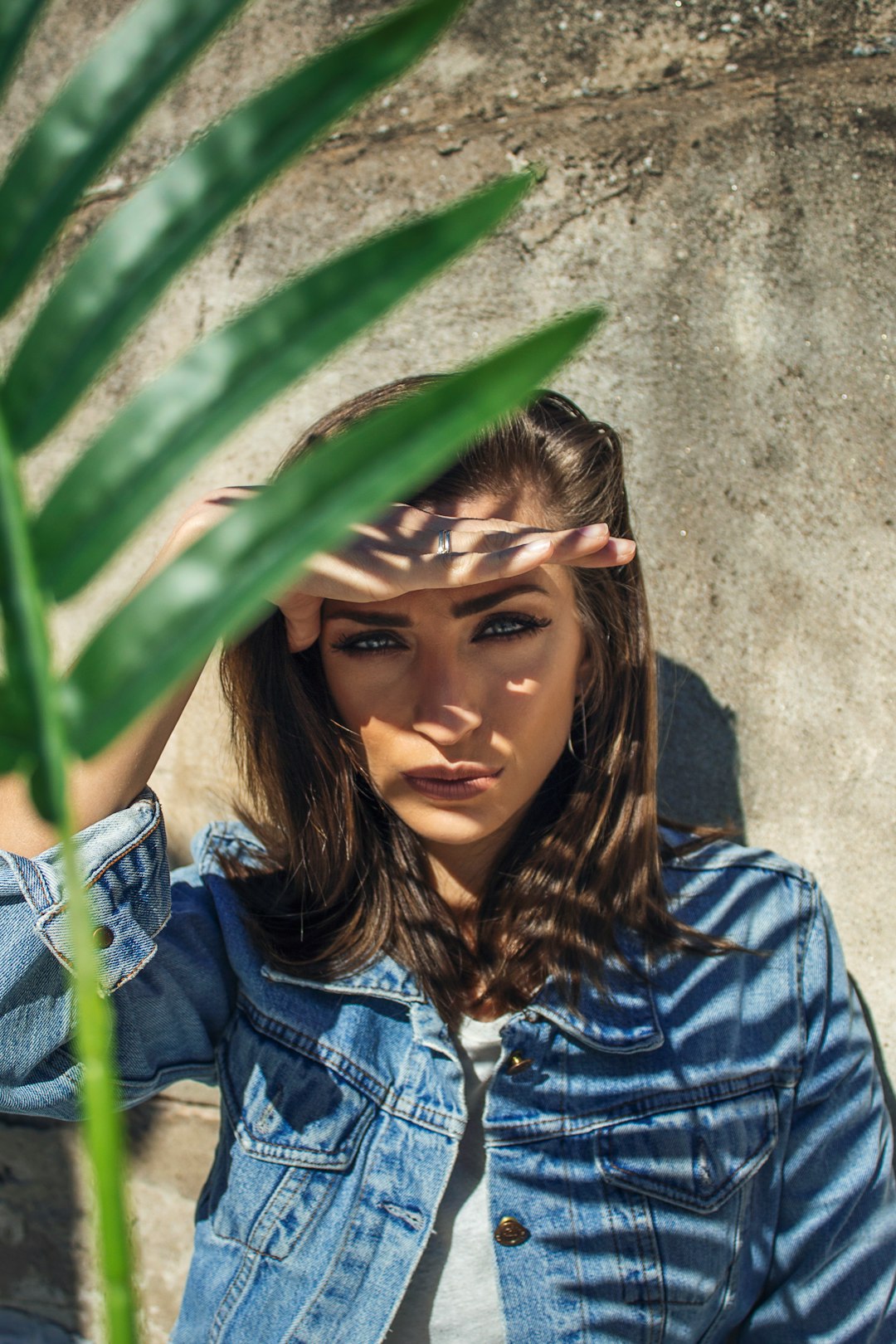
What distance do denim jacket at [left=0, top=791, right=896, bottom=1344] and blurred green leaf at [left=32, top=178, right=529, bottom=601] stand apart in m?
1.15

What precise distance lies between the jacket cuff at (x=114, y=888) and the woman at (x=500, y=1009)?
1 cm

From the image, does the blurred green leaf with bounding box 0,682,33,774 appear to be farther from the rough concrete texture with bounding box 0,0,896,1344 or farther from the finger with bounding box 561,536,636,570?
the rough concrete texture with bounding box 0,0,896,1344

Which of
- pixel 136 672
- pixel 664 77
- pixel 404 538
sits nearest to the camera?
pixel 136 672

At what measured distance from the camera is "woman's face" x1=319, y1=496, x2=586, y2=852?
4.52ft

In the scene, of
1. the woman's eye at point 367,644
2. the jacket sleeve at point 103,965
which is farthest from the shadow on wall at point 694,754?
the jacket sleeve at point 103,965

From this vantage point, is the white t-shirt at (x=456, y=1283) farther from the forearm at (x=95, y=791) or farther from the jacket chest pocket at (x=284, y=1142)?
the forearm at (x=95, y=791)

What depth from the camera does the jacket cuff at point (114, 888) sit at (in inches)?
49.6

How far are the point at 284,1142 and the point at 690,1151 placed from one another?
59 cm

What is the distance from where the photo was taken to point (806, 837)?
1.84 m

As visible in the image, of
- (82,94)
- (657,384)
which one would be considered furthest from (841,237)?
(82,94)

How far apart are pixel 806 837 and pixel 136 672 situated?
1.64 m

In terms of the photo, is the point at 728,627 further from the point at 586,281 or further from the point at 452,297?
the point at 452,297

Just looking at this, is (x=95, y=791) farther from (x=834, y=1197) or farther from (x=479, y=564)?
(x=834, y=1197)

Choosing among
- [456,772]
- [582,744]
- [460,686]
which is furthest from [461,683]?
[582,744]
